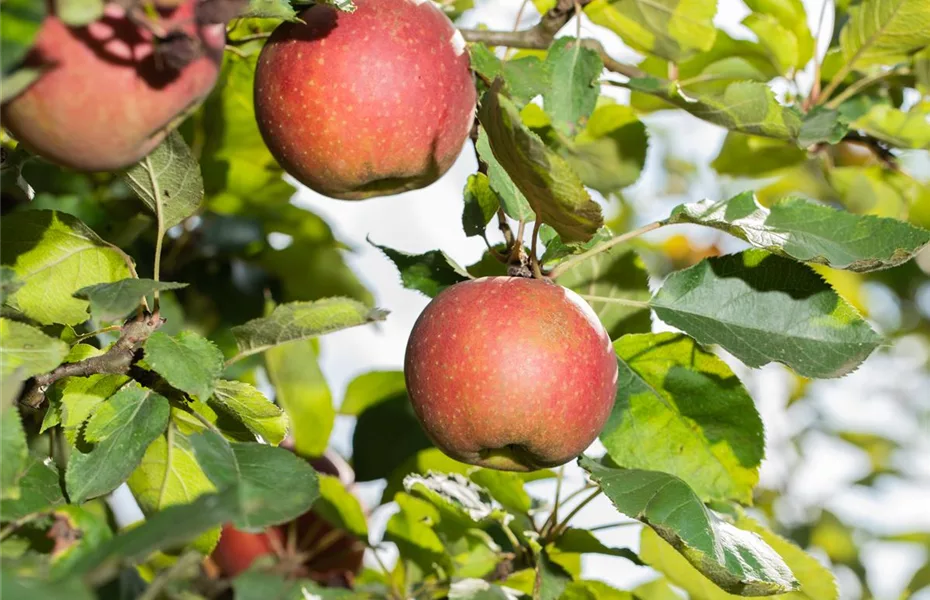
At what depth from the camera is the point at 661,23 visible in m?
1.39

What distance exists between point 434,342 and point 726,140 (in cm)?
102

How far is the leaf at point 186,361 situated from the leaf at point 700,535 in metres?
0.43

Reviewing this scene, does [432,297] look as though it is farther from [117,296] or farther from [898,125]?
[898,125]

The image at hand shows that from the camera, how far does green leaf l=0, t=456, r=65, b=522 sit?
80 centimetres

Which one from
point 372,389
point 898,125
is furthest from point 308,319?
point 898,125

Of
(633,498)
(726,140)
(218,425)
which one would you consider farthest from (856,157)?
(218,425)

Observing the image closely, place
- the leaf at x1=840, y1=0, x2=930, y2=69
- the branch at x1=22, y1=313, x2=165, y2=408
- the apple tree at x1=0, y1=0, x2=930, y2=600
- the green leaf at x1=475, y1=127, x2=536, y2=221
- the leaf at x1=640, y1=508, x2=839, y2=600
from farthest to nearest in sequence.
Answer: the leaf at x1=840, y1=0, x2=930, y2=69 < the leaf at x1=640, y1=508, x2=839, y2=600 < the green leaf at x1=475, y1=127, x2=536, y2=221 < the branch at x1=22, y1=313, x2=165, y2=408 < the apple tree at x1=0, y1=0, x2=930, y2=600

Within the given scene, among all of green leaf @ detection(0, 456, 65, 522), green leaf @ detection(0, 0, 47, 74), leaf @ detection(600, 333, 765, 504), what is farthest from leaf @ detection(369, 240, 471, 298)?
green leaf @ detection(0, 0, 47, 74)

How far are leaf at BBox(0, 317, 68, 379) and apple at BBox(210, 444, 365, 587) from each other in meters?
0.98

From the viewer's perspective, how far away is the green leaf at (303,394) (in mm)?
1610

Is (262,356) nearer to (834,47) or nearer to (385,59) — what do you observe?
(385,59)

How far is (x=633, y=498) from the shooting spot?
1015 millimetres

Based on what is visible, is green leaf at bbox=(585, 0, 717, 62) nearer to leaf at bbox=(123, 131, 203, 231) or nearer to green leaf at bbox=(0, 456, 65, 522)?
leaf at bbox=(123, 131, 203, 231)

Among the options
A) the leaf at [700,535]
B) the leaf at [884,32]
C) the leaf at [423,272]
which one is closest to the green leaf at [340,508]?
the leaf at [423,272]
